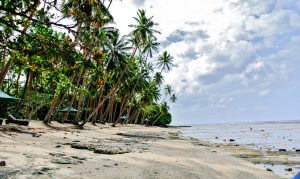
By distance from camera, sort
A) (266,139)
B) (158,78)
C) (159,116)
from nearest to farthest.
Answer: (266,139) → (158,78) → (159,116)

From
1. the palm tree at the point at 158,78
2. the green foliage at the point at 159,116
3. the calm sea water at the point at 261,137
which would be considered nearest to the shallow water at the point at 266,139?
the calm sea water at the point at 261,137

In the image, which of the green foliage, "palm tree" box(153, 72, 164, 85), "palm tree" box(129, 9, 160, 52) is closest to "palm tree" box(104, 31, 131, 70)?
"palm tree" box(129, 9, 160, 52)

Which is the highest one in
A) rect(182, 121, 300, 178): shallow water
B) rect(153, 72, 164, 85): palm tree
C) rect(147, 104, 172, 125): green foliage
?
rect(153, 72, 164, 85): palm tree

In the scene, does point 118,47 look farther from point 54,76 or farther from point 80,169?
point 80,169

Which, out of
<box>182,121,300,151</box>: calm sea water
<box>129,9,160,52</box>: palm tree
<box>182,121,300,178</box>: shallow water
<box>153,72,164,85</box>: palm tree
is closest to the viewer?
<box>182,121,300,178</box>: shallow water

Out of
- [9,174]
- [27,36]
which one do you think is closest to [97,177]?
[9,174]

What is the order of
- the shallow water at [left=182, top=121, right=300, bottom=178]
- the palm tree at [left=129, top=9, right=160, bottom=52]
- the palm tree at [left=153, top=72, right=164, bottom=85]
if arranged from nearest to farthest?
the shallow water at [left=182, top=121, right=300, bottom=178] < the palm tree at [left=129, top=9, right=160, bottom=52] < the palm tree at [left=153, top=72, right=164, bottom=85]

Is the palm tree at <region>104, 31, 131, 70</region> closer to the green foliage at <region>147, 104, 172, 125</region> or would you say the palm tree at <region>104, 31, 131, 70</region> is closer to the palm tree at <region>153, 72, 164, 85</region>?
the palm tree at <region>153, 72, 164, 85</region>

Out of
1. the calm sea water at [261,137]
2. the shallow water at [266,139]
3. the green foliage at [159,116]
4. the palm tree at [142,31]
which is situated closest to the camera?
the shallow water at [266,139]

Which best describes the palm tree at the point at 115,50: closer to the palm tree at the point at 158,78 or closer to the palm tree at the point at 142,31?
the palm tree at the point at 142,31

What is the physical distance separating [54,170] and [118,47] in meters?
34.4

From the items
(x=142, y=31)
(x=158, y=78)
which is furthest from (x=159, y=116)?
(x=142, y=31)

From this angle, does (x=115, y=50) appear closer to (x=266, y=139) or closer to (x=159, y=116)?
(x=266, y=139)

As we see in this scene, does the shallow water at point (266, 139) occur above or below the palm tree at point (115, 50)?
below
